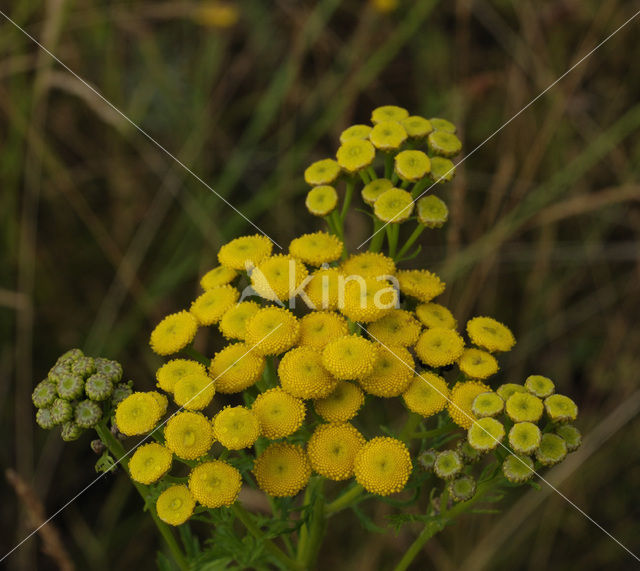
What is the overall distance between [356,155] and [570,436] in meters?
1.36

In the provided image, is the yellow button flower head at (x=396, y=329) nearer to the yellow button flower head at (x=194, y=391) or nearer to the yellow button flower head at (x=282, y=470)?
the yellow button flower head at (x=282, y=470)

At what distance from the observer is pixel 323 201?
2.78 meters

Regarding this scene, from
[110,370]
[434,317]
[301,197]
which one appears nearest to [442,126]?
[434,317]

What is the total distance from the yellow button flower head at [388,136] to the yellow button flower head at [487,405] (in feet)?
3.47

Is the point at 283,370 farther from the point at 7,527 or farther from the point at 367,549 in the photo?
the point at 7,527

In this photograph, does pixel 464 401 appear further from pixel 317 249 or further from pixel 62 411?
pixel 62 411

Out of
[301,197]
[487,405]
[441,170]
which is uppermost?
[441,170]

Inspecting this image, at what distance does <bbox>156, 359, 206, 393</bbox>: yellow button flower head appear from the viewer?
2441 millimetres

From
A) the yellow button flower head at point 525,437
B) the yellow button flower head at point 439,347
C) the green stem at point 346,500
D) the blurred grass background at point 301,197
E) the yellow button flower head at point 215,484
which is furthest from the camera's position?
the blurred grass background at point 301,197

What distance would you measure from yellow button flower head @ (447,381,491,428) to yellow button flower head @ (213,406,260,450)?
0.72 meters

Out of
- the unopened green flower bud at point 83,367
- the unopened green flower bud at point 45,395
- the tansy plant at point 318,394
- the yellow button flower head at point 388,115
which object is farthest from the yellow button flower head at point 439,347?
the unopened green flower bud at point 45,395

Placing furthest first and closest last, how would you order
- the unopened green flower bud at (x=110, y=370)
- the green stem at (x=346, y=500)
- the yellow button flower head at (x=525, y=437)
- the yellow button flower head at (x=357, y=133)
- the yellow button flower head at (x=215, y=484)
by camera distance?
the yellow button flower head at (x=357, y=133) < the green stem at (x=346, y=500) < the unopened green flower bud at (x=110, y=370) < the yellow button flower head at (x=525, y=437) < the yellow button flower head at (x=215, y=484)

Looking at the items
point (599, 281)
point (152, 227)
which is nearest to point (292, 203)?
point (152, 227)

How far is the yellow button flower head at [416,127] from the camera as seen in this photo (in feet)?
9.30
